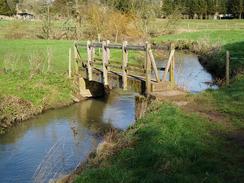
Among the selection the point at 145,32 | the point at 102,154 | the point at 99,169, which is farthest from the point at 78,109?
the point at 145,32

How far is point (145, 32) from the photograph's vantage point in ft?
220

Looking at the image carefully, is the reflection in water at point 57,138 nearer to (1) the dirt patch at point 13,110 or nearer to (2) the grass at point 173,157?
(1) the dirt patch at point 13,110

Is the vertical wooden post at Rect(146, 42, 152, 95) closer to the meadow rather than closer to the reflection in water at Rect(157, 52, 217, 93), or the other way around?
the meadow

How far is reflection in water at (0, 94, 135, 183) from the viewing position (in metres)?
13.8

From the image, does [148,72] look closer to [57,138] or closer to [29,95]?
[57,138]

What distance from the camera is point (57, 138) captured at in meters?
18.0

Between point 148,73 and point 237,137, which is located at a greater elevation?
point 148,73

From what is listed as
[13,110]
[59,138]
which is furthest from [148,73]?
[13,110]

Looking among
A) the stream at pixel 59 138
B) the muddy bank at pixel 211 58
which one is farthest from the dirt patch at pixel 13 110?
the muddy bank at pixel 211 58

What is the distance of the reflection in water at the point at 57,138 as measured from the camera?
13766 mm

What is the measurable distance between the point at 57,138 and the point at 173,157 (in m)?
8.53

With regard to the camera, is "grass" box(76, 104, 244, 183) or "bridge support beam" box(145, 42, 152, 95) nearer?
"grass" box(76, 104, 244, 183)

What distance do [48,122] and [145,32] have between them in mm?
47885

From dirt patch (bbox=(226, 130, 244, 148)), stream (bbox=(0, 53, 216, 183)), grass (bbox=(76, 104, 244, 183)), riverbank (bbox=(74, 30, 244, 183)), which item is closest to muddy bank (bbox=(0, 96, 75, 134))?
stream (bbox=(0, 53, 216, 183))
